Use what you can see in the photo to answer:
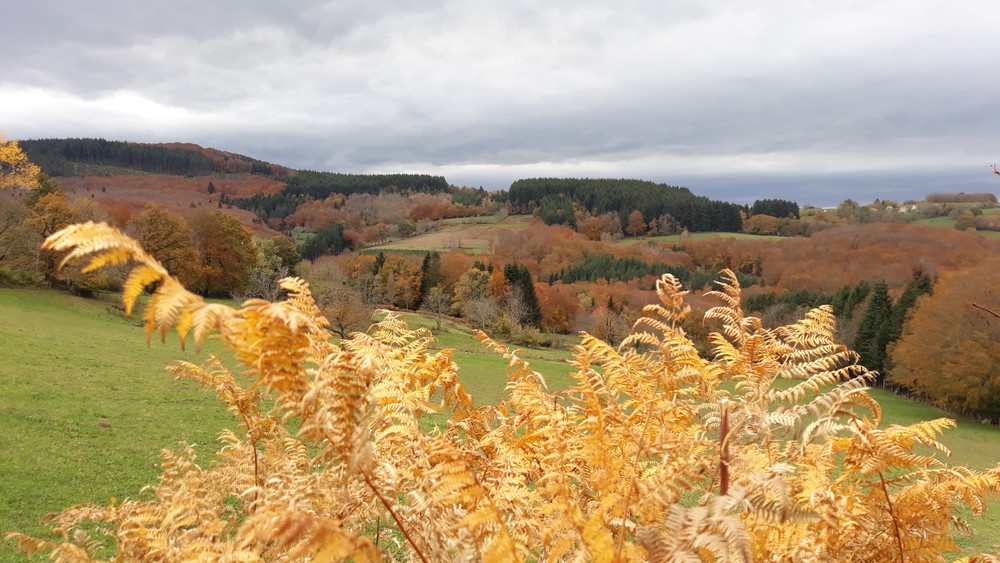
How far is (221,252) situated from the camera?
5594 cm

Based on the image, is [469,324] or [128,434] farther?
[469,324]

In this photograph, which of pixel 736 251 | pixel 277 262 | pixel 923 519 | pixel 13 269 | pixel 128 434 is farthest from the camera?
pixel 736 251

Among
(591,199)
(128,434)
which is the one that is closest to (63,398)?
(128,434)

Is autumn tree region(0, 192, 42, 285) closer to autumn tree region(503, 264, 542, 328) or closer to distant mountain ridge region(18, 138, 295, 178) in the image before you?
autumn tree region(503, 264, 542, 328)

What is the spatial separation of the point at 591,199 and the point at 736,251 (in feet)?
192

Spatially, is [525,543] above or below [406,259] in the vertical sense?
above

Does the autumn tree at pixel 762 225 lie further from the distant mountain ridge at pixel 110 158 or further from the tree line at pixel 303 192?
the distant mountain ridge at pixel 110 158

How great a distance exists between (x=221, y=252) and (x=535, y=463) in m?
60.3

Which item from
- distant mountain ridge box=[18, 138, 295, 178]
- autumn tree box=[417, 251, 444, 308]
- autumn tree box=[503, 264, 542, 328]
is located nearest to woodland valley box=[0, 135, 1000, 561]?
Answer: autumn tree box=[503, 264, 542, 328]

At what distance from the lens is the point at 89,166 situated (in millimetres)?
168000

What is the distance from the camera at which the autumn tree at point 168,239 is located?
153ft

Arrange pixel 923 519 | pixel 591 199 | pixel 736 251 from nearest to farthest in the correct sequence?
pixel 923 519 → pixel 736 251 → pixel 591 199

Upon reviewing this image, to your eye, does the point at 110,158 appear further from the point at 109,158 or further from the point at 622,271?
the point at 622,271

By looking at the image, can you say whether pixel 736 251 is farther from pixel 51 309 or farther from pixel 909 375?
pixel 51 309
